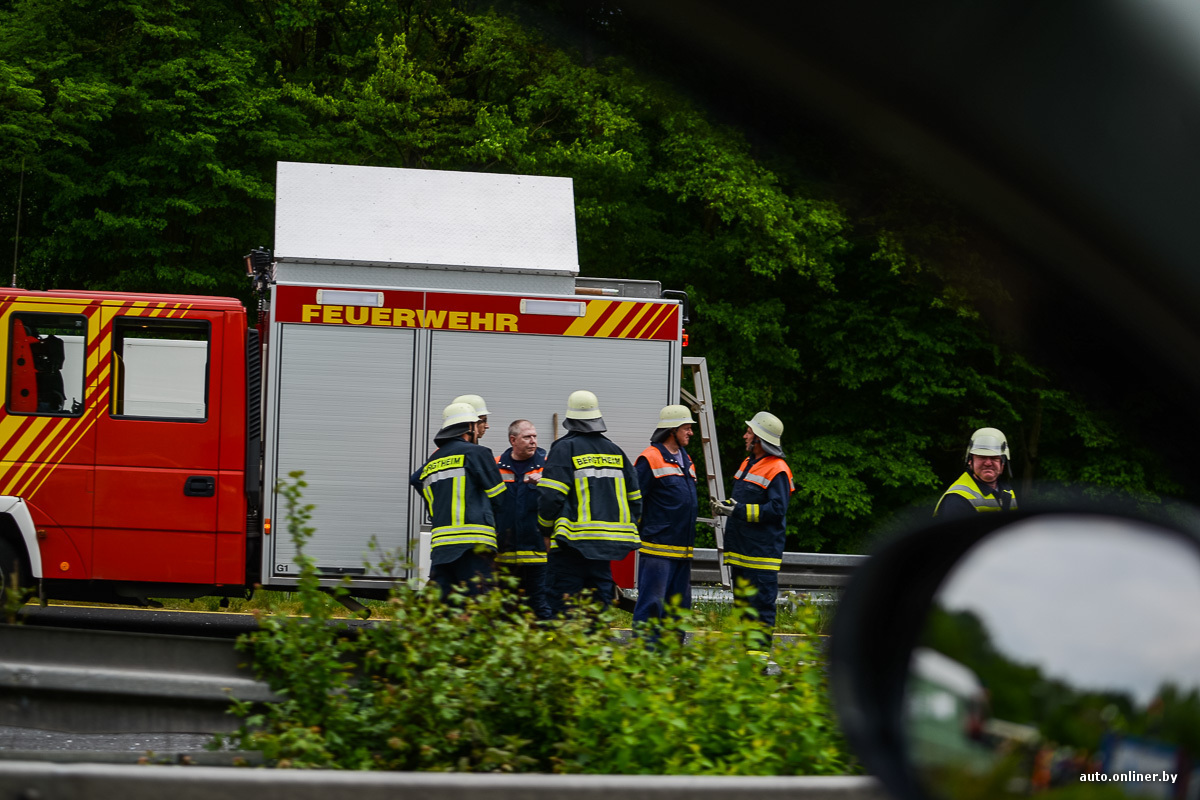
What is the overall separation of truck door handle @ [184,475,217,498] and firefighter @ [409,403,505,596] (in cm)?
207

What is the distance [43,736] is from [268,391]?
3.35 m

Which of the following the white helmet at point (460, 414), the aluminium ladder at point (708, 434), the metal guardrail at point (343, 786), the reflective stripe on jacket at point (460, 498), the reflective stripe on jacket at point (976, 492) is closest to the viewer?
the metal guardrail at point (343, 786)

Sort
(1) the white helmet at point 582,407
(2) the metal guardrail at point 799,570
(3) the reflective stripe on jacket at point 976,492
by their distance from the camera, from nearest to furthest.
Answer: (3) the reflective stripe on jacket at point 976,492 < (1) the white helmet at point 582,407 < (2) the metal guardrail at point 799,570

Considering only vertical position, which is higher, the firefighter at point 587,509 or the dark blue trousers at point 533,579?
the firefighter at point 587,509

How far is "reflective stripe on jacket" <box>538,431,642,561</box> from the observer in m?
7.64

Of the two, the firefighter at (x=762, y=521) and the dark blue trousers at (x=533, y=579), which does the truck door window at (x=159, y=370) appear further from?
the firefighter at (x=762, y=521)

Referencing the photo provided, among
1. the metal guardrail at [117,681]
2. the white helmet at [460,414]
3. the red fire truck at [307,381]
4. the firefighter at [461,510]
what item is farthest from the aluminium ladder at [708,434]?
the metal guardrail at [117,681]

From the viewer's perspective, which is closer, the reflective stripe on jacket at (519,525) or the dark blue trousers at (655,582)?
the reflective stripe on jacket at (519,525)

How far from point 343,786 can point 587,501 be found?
17.4 ft

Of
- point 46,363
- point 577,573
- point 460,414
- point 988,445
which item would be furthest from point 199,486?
point 988,445

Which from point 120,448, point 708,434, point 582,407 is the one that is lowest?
point 120,448

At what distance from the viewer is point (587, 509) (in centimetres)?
770

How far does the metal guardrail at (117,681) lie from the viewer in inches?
152

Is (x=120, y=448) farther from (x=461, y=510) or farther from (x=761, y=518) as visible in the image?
(x=761, y=518)
